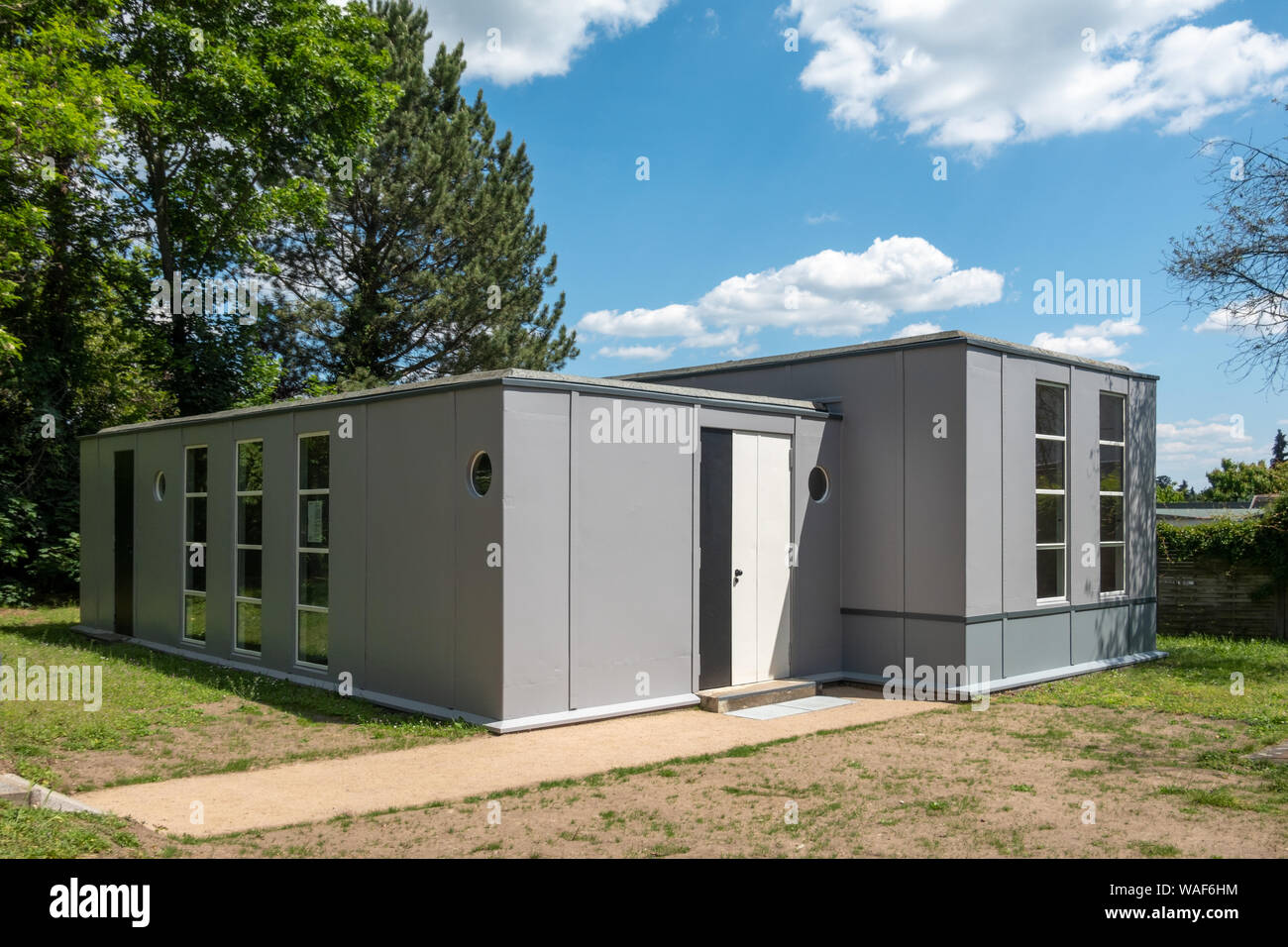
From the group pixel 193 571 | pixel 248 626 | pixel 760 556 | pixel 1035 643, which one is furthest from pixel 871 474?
pixel 193 571

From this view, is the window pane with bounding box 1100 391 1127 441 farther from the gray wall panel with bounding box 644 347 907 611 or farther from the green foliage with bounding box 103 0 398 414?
the green foliage with bounding box 103 0 398 414

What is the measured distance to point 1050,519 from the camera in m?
11.1

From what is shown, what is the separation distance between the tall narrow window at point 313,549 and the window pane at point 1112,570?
892 cm

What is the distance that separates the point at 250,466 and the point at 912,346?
750 centimetres

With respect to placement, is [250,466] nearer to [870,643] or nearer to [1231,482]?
[870,643]

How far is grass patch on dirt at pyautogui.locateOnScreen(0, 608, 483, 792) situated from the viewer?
23.3 ft

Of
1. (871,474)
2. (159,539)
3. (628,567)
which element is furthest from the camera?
(159,539)

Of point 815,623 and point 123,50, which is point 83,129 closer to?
point 123,50

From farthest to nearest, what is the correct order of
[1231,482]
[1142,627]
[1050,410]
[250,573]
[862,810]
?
[1231,482] → [1142,627] → [250,573] → [1050,410] → [862,810]

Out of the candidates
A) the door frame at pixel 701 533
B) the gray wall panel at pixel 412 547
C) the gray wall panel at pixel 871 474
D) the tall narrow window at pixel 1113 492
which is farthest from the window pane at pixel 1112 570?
the gray wall panel at pixel 412 547

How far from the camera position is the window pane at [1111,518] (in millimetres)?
11891

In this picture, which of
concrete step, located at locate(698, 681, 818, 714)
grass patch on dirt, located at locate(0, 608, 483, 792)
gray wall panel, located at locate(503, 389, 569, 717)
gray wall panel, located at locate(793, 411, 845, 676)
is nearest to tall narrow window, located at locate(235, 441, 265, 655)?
grass patch on dirt, located at locate(0, 608, 483, 792)
